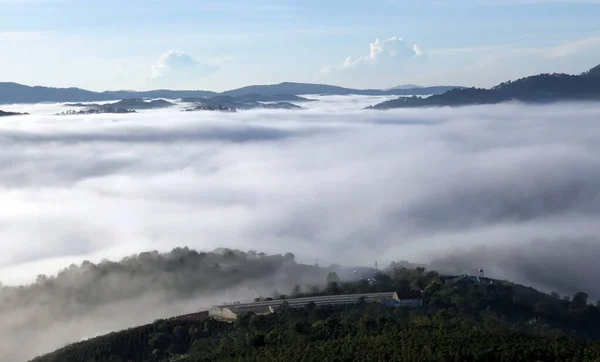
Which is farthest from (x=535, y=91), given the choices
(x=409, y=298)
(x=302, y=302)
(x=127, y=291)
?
(x=302, y=302)

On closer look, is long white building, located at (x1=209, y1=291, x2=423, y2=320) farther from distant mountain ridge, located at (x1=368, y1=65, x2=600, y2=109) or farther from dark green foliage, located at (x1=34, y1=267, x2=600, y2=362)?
distant mountain ridge, located at (x1=368, y1=65, x2=600, y2=109)

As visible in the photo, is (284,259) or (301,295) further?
(284,259)

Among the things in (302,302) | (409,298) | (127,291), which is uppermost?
(409,298)

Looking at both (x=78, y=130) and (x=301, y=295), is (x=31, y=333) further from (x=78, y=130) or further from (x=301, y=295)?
(x=78, y=130)

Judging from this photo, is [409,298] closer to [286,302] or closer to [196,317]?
[286,302]

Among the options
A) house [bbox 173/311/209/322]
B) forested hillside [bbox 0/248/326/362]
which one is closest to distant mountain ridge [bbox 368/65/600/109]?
forested hillside [bbox 0/248/326/362]

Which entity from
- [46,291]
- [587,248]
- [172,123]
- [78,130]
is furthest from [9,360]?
Result: [172,123]
